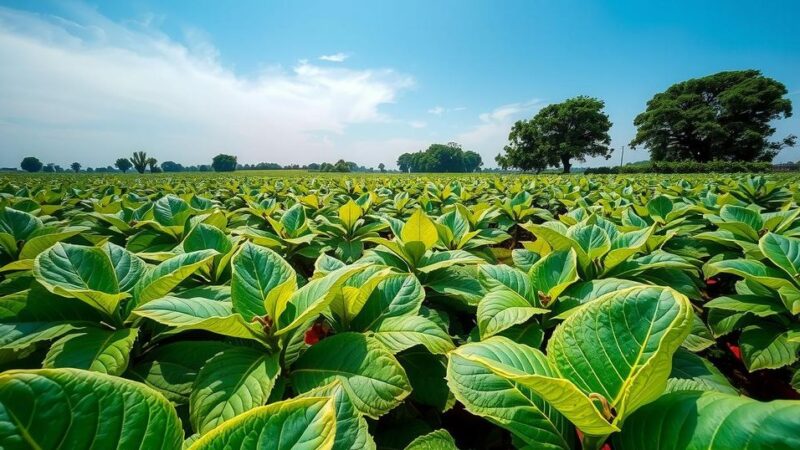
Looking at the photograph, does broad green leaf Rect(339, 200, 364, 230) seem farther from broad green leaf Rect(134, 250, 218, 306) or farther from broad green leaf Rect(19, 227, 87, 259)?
broad green leaf Rect(19, 227, 87, 259)

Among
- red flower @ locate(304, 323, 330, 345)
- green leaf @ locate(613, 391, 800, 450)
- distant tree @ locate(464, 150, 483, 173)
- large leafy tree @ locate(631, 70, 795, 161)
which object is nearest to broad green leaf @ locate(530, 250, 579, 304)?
green leaf @ locate(613, 391, 800, 450)

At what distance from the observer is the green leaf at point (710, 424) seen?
2.08 feet

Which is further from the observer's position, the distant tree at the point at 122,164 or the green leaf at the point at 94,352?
the distant tree at the point at 122,164

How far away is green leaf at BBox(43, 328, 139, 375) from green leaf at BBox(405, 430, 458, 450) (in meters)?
1.02

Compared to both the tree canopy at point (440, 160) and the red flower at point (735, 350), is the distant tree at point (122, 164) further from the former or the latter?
the red flower at point (735, 350)

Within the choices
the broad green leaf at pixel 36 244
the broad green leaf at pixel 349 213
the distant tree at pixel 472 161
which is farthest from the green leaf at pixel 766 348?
the distant tree at pixel 472 161

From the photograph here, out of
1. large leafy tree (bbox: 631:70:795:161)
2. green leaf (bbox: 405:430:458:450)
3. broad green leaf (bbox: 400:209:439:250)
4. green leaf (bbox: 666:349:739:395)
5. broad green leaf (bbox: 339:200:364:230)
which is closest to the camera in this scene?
green leaf (bbox: 405:430:458:450)

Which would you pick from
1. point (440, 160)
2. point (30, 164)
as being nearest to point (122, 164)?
point (30, 164)

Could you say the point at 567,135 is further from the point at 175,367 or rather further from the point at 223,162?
the point at 223,162

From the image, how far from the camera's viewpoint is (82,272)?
59.4 inches

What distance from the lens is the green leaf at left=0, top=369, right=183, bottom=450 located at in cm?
59

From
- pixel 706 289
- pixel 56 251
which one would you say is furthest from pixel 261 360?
pixel 706 289

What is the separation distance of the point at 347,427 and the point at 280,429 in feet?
0.77

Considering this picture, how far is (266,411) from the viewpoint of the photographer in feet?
2.27
